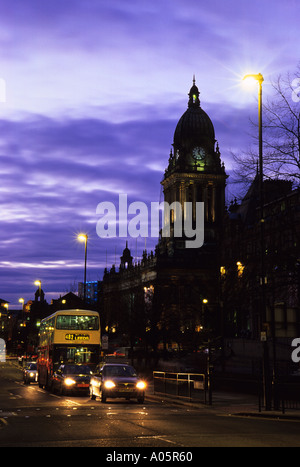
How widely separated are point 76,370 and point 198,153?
4772 inches

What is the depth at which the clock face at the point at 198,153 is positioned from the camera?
151875 mm

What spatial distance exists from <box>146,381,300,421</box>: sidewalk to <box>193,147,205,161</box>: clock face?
119 meters

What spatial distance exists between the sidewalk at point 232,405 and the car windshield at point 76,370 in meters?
3.35

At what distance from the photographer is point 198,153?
152 m

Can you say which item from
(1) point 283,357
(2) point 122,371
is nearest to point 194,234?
(1) point 283,357

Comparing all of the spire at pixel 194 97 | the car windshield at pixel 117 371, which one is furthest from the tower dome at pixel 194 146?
the car windshield at pixel 117 371

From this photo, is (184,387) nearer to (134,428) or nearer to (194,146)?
(134,428)

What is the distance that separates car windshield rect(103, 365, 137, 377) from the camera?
1127 inches

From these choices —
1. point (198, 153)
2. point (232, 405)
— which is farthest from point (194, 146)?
point (232, 405)

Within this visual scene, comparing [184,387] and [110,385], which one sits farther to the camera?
[184,387]

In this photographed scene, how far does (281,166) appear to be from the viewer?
32.8m

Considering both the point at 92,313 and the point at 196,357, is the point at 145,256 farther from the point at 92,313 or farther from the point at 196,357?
the point at 92,313

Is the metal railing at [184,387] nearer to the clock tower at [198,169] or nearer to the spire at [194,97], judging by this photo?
the clock tower at [198,169]
